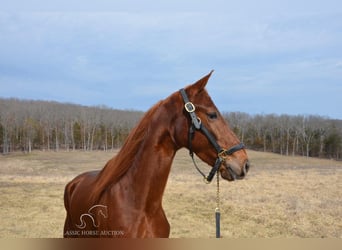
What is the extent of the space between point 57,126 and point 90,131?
7.90m

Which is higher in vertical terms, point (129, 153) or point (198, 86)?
point (198, 86)

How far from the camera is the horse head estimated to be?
7.75 ft

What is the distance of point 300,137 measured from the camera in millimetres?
46500

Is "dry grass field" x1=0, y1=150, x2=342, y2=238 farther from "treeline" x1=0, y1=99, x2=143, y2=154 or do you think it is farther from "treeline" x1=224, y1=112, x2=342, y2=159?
"treeline" x1=224, y1=112, x2=342, y2=159

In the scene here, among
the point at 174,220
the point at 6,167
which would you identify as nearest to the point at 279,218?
the point at 174,220

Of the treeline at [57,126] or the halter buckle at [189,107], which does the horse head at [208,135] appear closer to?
the halter buckle at [189,107]

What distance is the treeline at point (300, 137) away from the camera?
40281 millimetres

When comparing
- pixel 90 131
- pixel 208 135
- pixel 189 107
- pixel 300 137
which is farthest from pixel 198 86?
pixel 300 137

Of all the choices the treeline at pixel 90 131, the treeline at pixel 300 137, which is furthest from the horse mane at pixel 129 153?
the treeline at pixel 300 137

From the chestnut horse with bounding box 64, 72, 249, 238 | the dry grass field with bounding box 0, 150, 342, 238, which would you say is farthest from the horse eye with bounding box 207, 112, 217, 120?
the dry grass field with bounding box 0, 150, 342, 238

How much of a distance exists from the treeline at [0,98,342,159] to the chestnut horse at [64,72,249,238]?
1802 centimetres

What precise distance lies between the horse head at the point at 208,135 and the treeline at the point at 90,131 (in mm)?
18231

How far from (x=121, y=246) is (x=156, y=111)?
132cm

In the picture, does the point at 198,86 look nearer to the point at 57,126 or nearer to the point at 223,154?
the point at 223,154
